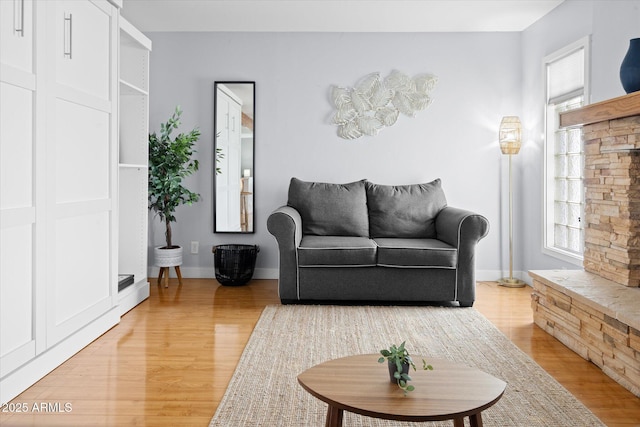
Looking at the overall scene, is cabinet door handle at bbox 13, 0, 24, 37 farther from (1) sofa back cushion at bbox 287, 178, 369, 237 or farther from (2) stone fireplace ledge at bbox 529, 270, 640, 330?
(2) stone fireplace ledge at bbox 529, 270, 640, 330

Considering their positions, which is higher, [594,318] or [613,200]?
[613,200]

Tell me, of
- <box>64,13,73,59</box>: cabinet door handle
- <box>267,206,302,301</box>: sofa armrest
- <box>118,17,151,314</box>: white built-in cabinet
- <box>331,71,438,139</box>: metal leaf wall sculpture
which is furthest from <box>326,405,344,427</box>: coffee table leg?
<box>331,71,438,139</box>: metal leaf wall sculpture

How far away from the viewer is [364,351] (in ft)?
9.98

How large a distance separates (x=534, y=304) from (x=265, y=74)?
323cm

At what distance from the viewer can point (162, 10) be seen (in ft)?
15.0

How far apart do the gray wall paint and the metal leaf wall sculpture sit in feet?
0.28

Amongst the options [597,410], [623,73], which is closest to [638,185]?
[623,73]

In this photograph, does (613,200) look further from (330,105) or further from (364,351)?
(330,105)

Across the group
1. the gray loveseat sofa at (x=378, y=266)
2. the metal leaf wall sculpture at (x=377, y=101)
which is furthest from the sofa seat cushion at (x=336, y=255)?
the metal leaf wall sculpture at (x=377, y=101)

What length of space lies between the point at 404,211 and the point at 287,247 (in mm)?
1193

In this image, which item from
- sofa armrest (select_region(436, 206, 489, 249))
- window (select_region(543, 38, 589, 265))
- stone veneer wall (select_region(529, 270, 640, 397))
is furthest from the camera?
window (select_region(543, 38, 589, 265))

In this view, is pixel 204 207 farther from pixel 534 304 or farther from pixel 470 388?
pixel 470 388

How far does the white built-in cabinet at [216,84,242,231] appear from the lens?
517cm

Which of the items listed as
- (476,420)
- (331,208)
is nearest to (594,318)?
(476,420)
